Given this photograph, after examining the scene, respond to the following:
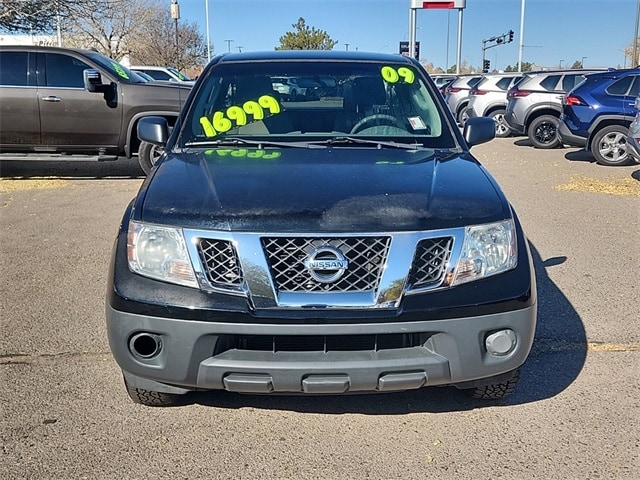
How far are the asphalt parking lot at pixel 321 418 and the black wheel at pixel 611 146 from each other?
772 cm

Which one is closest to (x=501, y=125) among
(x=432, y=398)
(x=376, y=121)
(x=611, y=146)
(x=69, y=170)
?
(x=611, y=146)

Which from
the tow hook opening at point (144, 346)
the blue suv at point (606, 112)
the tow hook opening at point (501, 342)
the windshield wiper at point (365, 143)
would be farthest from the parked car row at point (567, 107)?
the tow hook opening at point (144, 346)

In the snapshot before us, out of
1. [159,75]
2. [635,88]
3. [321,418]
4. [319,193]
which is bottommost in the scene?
[321,418]

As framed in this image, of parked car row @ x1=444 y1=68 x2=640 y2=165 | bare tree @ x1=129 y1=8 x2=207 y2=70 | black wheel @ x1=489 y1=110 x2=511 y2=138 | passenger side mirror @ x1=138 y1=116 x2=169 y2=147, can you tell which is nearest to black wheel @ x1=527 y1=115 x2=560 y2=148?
parked car row @ x1=444 y1=68 x2=640 y2=165

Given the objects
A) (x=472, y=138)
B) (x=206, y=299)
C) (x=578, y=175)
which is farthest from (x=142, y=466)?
(x=578, y=175)

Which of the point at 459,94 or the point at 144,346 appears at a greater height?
the point at 459,94

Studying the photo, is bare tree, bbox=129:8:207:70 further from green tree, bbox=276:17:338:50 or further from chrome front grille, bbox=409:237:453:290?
chrome front grille, bbox=409:237:453:290

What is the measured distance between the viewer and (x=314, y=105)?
3.98m

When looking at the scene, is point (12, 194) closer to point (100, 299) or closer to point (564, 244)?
point (100, 299)

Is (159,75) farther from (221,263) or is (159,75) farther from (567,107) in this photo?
(221,263)

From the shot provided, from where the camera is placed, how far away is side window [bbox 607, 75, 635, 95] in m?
11.8

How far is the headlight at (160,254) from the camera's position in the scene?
8.59ft

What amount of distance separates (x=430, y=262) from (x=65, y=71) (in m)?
8.40

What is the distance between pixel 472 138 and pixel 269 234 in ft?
6.46
